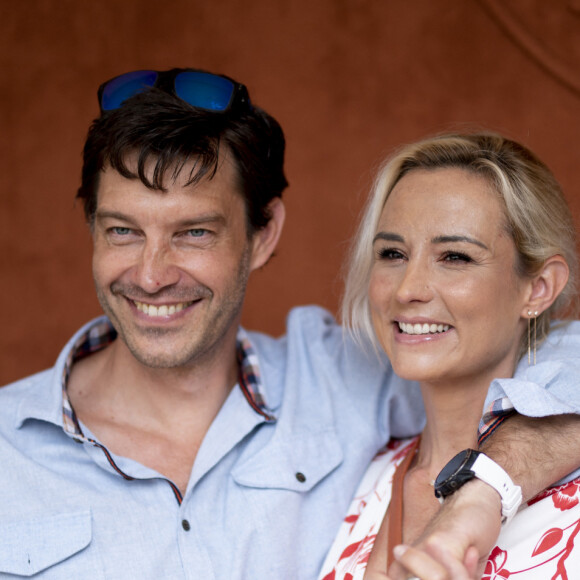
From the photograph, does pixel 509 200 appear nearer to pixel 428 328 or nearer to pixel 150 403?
pixel 428 328

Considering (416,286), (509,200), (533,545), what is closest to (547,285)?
(509,200)

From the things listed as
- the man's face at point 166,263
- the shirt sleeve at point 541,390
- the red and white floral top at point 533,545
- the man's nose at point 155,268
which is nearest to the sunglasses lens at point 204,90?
the man's face at point 166,263

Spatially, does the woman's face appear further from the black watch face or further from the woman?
the black watch face

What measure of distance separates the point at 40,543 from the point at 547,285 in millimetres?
1343

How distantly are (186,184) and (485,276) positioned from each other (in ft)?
2.59

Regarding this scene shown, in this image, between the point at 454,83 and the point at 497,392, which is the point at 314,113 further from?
the point at 497,392

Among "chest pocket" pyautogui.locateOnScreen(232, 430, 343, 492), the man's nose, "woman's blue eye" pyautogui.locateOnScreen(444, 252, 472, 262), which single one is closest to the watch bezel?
"woman's blue eye" pyautogui.locateOnScreen(444, 252, 472, 262)

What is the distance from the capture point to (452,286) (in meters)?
1.90

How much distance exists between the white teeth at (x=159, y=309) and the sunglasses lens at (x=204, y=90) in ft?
1.78

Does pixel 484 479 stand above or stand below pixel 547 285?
below

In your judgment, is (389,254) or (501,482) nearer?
(501,482)

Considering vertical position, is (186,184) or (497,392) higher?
(186,184)

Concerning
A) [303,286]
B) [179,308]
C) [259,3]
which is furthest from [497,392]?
[259,3]

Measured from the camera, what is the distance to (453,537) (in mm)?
1376
